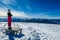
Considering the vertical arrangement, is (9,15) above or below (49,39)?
above

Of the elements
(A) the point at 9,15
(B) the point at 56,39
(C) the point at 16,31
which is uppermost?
(A) the point at 9,15

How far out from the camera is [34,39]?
10.5 metres

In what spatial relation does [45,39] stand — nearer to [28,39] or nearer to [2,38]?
[28,39]

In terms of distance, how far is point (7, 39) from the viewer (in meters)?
10.0

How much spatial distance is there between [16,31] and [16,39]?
1.67m

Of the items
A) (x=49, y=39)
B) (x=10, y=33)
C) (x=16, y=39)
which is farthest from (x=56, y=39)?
(x=10, y=33)

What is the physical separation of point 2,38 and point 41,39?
3891mm

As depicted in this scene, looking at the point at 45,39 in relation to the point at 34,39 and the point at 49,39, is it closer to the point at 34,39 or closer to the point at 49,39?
the point at 49,39

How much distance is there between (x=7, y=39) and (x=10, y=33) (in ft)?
5.85

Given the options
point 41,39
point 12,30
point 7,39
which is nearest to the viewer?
point 7,39

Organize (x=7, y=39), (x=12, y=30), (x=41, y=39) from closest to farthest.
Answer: (x=7, y=39) < (x=41, y=39) < (x=12, y=30)

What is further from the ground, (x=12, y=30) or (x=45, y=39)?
(x=12, y=30)

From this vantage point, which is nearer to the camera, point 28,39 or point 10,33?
point 28,39

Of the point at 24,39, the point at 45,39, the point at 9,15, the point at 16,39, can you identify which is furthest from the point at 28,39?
the point at 9,15
